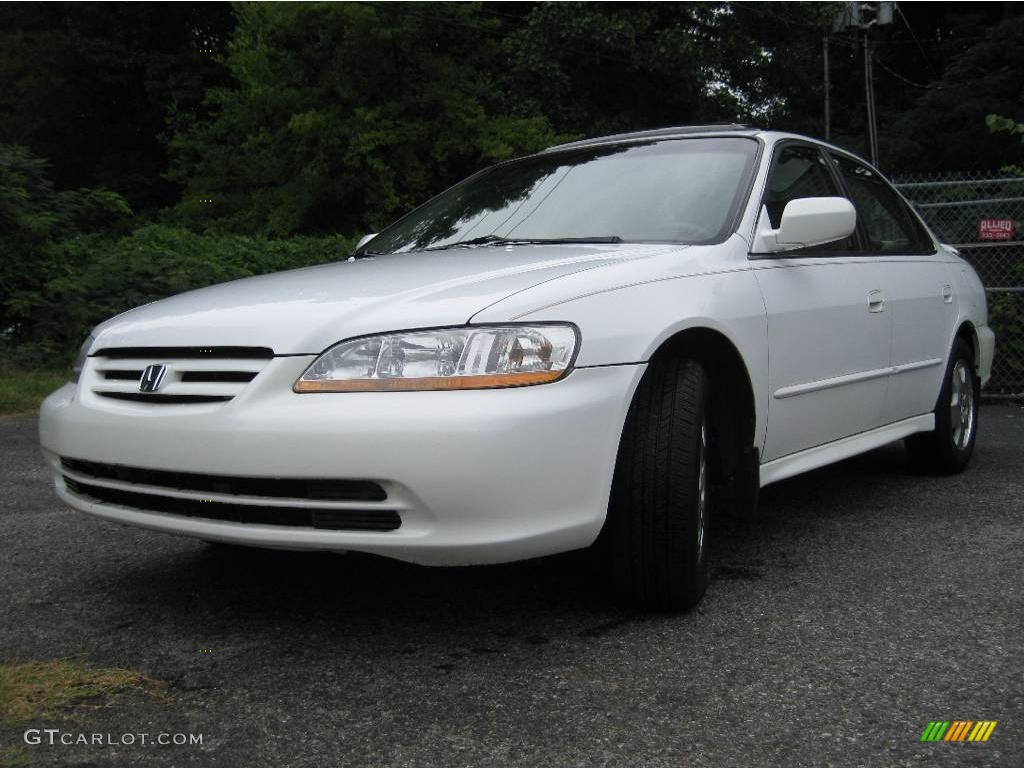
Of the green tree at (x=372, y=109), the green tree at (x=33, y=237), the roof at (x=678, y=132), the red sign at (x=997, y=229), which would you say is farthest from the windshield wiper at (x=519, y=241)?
the green tree at (x=372, y=109)

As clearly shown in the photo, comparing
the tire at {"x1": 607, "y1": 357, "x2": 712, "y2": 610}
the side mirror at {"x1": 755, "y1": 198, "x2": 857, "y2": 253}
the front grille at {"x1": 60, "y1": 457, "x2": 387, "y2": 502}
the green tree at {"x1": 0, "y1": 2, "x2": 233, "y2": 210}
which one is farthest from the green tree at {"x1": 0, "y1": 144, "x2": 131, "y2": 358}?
the green tree at {"x1": 0, "y1": 2, "x2": 233, "y2": 210}

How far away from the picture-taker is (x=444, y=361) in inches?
101

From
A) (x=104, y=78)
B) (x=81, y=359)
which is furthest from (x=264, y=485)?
(x=104, y=78)

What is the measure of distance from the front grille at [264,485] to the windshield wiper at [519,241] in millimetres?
1239

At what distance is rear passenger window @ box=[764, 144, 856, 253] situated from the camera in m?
3.82

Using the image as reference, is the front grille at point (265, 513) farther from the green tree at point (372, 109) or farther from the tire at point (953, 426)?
the green tree at point (372, 109)

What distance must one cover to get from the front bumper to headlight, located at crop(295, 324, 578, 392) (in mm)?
28

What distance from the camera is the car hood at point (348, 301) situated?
2.66 meters

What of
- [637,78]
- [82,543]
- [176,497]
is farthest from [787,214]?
[637,78]

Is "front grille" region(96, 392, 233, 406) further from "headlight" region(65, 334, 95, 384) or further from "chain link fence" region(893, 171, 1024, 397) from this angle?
"chain link fence" region(893, 171, 1024, 397)

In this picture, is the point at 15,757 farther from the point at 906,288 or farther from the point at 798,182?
the point at 906,288

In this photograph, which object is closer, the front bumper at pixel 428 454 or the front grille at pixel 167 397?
the front bumper at pixel 428 454

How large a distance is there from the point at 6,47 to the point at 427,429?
103 ft

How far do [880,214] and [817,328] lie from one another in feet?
4.30
